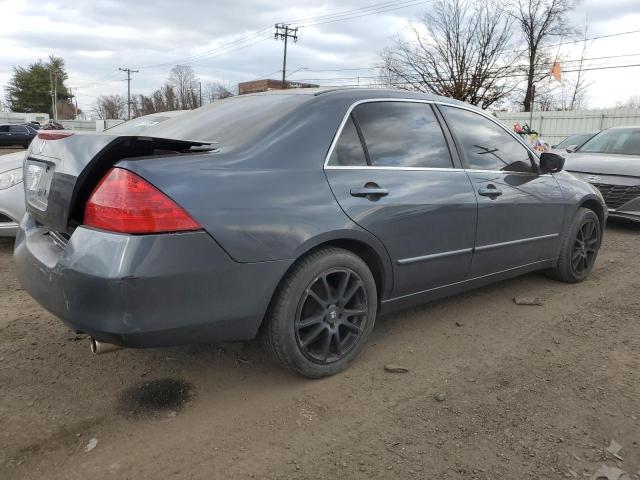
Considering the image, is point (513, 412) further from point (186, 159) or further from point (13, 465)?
point (13, 465)

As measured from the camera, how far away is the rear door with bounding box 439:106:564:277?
3.49 meters

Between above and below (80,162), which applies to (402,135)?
above

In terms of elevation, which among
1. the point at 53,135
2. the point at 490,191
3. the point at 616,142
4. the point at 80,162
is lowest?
the point at 490,191

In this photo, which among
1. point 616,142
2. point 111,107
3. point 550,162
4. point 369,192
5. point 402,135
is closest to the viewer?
point 369,192

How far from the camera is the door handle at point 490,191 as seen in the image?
345 centimetres

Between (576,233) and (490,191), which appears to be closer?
(490,191)

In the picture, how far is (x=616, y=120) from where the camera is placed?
22.5 metres

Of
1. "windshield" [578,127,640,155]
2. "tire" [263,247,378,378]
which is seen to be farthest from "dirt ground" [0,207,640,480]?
"windshield" [578,127,640,155]

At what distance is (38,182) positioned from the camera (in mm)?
2742

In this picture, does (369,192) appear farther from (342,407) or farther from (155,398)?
(155,398)

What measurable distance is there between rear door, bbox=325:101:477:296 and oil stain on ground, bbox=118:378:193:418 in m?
1.29

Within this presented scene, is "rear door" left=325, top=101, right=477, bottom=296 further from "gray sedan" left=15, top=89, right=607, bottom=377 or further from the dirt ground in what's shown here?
the dirt ground

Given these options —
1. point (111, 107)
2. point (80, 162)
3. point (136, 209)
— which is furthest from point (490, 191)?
point (111, 107)

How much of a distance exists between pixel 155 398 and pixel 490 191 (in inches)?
98.3
